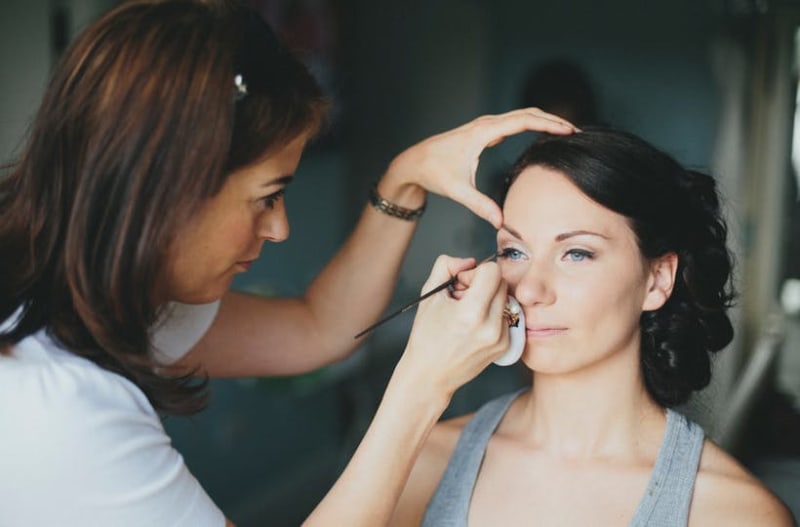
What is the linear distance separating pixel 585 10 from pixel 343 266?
336 centimetres

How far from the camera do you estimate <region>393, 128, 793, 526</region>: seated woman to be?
4.74 feet

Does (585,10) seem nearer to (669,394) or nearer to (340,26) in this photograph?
(340,26)

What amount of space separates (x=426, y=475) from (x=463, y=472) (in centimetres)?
10

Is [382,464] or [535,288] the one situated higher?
[535,288]

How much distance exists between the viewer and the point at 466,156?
1480mm

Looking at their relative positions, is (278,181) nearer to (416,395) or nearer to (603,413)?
(416,395)

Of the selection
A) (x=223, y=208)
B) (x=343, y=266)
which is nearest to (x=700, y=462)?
(x=343, y=266)

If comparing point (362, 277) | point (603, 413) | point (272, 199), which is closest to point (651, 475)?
point (603, 413)

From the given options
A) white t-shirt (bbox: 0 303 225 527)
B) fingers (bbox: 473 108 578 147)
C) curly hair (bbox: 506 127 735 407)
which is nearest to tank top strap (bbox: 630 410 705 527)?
curly hair (bbox: 506 127 735 407)

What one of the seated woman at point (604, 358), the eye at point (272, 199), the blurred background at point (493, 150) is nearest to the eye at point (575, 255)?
the seated woman at point (604, 358)

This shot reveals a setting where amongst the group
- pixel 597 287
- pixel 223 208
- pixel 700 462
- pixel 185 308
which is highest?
pixel 223 208

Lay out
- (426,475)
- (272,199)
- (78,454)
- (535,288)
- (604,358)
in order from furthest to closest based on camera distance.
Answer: (426,475) → (604,358) → (535,288) → (272,199) → (78,454)

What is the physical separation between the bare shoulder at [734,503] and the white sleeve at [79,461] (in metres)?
0.78

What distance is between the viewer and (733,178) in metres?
3.42
